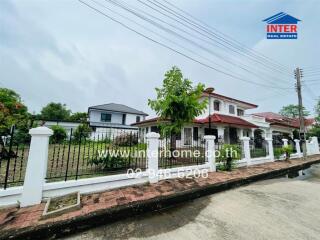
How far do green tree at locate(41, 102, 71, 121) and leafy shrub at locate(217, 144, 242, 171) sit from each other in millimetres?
41448

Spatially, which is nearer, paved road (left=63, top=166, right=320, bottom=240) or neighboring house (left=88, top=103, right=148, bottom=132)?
paved road (left=63, top=166, right=320, bottom=240)

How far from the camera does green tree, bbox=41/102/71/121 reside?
40072 mm

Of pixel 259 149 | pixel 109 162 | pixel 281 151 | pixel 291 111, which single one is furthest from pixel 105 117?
pixel 291 111

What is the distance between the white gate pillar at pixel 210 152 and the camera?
688 centimetres

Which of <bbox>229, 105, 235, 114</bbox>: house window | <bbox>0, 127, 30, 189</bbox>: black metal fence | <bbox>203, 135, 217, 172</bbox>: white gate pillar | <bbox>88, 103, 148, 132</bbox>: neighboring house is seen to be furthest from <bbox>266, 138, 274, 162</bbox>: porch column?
<bbox>88, 103, 148, 132</bbox>: neighboring house

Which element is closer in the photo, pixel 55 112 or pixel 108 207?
pixel 108 207

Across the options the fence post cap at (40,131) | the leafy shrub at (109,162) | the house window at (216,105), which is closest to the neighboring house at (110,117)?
the house window at (216,105)

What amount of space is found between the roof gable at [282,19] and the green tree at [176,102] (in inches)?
235

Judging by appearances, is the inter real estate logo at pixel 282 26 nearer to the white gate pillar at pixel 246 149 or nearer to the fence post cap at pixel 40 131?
the white gate pillar at pixel 246 149

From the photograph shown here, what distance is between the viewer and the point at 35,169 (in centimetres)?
363

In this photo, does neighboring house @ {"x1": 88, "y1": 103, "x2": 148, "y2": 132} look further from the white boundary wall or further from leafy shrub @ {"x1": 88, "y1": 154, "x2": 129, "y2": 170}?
the white boundary wall

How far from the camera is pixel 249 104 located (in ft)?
68.6

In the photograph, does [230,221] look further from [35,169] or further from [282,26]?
[282,26]

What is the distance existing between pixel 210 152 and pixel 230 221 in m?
3.79
